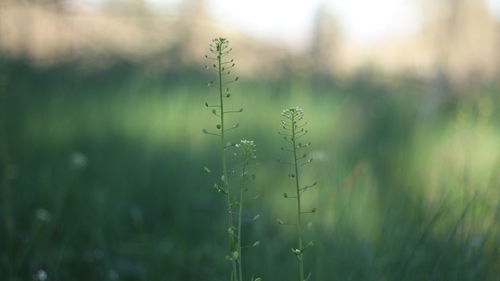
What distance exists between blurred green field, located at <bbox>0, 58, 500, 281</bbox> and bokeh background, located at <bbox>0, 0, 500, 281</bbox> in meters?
0.01

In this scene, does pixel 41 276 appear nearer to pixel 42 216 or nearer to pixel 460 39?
pixel 42 216

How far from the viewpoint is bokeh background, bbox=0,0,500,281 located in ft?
5.51

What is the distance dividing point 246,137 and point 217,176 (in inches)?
16.0

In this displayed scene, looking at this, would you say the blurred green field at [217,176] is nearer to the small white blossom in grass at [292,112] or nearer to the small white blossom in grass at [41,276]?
the small white blossom in grass at [41,276]

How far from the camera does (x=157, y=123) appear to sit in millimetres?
3402

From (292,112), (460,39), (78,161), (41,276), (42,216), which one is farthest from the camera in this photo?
(460,39)

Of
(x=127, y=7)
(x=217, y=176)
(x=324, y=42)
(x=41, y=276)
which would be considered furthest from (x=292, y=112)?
(x=127, y=7)

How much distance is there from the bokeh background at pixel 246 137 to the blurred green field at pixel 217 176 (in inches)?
0.5

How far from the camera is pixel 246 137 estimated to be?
3293 mm

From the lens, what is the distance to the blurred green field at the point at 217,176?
1.59 meters

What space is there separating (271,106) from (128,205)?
5.22ft

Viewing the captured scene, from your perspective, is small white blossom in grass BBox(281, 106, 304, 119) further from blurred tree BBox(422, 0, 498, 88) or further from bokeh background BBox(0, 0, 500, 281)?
blurred tree BBox(422, 0, 498, 88)

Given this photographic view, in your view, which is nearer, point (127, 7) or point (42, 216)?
point (42, 216)

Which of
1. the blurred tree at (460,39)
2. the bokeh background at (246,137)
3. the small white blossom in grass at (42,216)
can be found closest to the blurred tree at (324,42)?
the bokeh background at (246,137)
